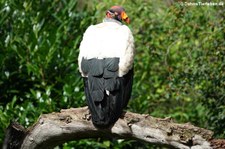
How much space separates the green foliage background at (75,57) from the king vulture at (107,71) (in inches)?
64.6

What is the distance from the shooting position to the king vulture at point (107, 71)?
4809 millimetres

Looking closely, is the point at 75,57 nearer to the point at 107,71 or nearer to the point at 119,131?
the point at 107,71

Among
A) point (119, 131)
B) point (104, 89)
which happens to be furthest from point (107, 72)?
point (119, 131)

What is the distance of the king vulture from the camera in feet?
15.8

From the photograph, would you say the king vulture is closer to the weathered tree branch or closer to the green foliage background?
the weathered tree branch

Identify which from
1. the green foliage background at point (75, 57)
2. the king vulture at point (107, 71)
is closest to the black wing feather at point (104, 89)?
the king vulture at point (107, 71)

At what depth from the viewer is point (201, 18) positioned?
740 centimetres

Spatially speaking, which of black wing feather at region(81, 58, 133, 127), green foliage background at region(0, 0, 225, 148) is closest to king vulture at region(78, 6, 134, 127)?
black wing feather at region(81, 58, 133, 127)

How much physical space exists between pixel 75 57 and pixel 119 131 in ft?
8.19

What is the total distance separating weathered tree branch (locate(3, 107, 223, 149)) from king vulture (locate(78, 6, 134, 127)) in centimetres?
9

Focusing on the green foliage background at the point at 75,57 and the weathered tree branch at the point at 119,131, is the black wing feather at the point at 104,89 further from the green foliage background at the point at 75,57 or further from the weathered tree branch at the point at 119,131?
the green foliage background at the point at 75,57

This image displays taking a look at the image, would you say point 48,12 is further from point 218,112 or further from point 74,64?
point 218,112

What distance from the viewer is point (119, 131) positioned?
470 cm

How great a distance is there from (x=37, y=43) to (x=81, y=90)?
67 centimetres
